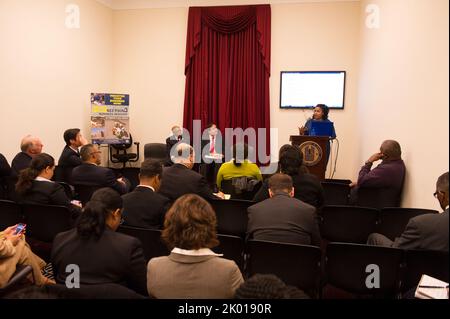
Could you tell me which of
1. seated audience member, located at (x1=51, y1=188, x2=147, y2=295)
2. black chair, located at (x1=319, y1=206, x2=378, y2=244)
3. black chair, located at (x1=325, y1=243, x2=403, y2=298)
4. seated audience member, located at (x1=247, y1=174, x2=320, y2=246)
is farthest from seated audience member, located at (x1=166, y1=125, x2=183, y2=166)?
seated audience member, located at (x1=51, y1=188, x2=147, y2=295)

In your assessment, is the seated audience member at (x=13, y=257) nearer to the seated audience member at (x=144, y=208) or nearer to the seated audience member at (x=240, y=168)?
the seated audience member at (x=144, y=208)

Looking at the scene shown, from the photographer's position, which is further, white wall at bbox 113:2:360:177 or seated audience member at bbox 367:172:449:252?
white wall at bbox 113:2:360:177

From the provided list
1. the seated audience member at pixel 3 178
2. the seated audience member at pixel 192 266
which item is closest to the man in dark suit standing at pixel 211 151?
the seated audience member at pixel 3 178

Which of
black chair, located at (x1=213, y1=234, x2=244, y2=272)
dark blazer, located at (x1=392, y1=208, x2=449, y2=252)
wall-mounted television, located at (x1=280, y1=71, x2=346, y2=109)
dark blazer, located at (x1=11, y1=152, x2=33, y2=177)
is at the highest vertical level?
wall-mounted television, located at (x1=280, y1=71, x2=346, y2=109)

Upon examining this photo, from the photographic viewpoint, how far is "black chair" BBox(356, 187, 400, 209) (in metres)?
4.27

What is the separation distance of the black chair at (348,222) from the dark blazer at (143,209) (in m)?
1.47

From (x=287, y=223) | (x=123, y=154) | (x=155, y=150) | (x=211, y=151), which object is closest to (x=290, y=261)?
(x=287, y=223)

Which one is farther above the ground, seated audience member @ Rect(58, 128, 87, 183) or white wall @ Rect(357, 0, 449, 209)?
white wall @ Rect(357, 0, 449, 209)

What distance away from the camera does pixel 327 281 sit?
268 cm

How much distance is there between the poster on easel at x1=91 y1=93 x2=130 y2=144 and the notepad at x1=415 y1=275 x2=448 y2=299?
6735 mm

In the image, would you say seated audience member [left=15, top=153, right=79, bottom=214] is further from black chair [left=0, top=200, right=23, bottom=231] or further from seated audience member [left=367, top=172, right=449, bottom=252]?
seated audience member [left=367, top=172, right=449, bottom=252]

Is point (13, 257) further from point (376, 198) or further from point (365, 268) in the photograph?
point (376, 198)

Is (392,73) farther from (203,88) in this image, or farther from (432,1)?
(203,88)

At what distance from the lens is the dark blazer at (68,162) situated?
5.12m
